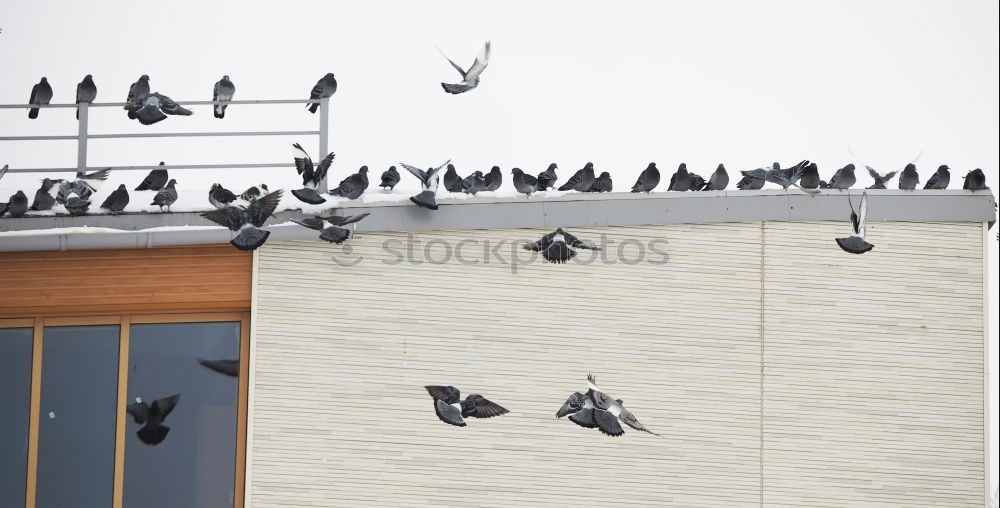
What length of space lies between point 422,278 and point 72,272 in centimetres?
294

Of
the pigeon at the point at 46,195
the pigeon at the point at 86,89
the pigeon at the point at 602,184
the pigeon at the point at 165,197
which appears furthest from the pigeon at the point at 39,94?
the pigeon at the point at 602,184

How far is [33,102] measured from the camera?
1382 cm

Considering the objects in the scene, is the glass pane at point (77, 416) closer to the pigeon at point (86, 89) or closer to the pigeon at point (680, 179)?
the pigeon at point (86, 89)

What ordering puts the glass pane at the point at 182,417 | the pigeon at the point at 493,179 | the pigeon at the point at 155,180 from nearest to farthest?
the glass pane at the point at 182,417 < the pigeon at the point at 493,179 < the pigeon at the point at 155,180

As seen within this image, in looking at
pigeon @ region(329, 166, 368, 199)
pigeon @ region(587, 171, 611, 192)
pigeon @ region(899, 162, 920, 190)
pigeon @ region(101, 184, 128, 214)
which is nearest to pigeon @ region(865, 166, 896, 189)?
pigeon @ region(899, 162, 920, 190)

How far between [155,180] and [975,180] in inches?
267

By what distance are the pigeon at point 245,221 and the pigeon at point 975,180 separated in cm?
560

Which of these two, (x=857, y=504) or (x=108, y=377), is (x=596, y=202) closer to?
(x=857, y=504)

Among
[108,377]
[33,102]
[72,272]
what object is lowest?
[108,377]

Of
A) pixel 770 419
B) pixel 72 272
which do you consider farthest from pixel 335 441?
pixel 770 419

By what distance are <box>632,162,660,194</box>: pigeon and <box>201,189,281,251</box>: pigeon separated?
3.06 metres

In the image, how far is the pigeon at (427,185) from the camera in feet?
38.8

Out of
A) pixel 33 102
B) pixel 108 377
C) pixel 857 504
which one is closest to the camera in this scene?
pixel 857 504

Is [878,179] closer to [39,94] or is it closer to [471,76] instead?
[471,76]
